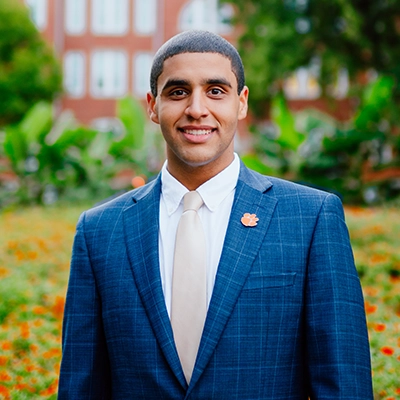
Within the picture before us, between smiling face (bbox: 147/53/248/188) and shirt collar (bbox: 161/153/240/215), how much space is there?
6cm

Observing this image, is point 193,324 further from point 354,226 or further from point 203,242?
point 354,226

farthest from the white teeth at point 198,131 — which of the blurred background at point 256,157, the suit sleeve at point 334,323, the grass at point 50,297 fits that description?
the grass at point 50,297

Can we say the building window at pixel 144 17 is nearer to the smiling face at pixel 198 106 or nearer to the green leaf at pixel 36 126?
the green leaf at pixel 36 126

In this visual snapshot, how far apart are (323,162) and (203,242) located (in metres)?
9.12

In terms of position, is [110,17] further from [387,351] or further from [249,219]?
[249,219]

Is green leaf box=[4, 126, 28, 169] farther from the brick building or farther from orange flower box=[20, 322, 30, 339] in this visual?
the brick building

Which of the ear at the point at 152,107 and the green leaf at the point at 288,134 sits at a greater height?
the green leaf at the point at 288,134

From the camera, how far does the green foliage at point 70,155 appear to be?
Result: 11734 mm

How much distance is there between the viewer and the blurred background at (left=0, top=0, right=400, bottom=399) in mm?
4398

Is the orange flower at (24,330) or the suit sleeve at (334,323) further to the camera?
the orange flower at (24,330)

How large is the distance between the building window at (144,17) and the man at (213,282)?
3128 centimetres

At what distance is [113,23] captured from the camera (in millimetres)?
32219

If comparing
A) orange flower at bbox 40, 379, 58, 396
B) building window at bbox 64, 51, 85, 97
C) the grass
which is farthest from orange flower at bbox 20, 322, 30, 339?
building window at bbox 64, 51, 85, 97

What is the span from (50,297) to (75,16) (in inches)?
1158
